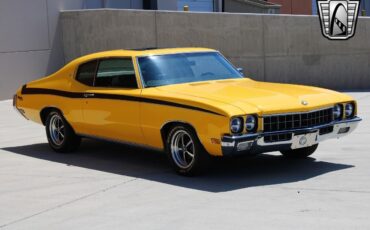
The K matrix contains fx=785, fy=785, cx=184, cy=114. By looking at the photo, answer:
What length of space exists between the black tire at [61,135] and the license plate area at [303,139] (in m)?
3.19

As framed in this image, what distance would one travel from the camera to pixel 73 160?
31.8ft

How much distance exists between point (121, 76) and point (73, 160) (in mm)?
1278

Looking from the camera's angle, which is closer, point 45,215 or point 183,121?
point 45,215

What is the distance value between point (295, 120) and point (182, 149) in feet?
4.06

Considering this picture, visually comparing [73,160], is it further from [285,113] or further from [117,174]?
[285,113]

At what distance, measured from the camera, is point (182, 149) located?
328 inches

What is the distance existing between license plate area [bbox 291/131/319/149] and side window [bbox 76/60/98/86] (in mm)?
2858

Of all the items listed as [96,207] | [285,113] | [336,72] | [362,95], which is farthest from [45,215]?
[336,72]

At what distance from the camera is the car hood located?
26.1 feet

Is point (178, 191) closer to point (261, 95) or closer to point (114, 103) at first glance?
point (261, 95)

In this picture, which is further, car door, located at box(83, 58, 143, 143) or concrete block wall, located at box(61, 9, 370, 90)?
concrete block wall, located at box(61, 9, 370, 90)

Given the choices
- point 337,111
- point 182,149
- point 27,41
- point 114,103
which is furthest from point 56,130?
point 27,41

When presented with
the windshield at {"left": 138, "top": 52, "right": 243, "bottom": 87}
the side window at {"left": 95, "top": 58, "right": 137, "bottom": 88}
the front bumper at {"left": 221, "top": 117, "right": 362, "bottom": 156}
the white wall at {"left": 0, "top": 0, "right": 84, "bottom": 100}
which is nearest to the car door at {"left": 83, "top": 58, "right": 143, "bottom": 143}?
the side window at {"left": 95, "top": 58, "right": 137, "bottom": 88}

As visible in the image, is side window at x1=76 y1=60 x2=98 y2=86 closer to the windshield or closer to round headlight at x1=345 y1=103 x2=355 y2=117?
the windshield
